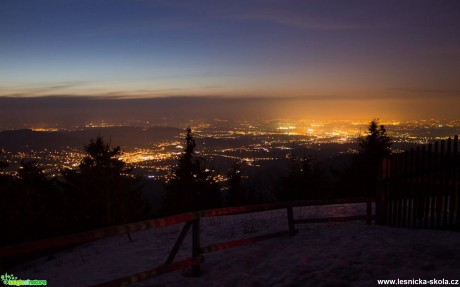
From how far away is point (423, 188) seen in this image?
9.44 metres

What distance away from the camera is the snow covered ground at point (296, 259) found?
21.0ft

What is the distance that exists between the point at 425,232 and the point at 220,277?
507cm

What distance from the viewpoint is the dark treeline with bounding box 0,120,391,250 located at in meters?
24.7

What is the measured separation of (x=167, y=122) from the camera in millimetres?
156250

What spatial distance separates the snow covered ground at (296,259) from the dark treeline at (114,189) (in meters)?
2.86

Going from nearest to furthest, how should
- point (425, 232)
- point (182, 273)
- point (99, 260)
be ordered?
1. point (182, 273)
2. point (425, 232)
3. point (99, 260)

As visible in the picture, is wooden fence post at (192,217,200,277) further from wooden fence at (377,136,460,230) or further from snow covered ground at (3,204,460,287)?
wooden fence at (377,136,460,230)

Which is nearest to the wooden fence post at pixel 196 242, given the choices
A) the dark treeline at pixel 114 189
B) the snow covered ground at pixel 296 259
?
the snow covered ground at pixel 296 259

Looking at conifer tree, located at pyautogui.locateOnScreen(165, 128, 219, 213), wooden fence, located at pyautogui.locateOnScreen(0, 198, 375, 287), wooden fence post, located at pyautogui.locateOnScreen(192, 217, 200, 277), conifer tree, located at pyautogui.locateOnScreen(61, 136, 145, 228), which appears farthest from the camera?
conifer tree, located at pyautogui.locateOnScreen(165, 128, 219, 213)

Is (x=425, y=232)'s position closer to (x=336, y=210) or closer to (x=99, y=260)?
(x=336, y=210)

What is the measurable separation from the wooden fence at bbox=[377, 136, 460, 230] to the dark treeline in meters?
0.89

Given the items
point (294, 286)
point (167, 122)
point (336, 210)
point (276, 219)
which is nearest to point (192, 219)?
point (294, 286)

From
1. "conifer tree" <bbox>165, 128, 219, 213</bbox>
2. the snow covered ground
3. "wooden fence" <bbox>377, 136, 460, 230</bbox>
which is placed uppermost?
"wooden fence" <bbox>377, 136, 460, 230</bbox>

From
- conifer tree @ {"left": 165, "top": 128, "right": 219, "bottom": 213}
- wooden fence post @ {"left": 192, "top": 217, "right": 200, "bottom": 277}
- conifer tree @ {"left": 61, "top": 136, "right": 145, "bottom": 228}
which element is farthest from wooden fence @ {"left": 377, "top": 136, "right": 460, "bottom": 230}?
conifer tree @ {"left": 165, "top": 128, "right": 219, "bottom": 213}
